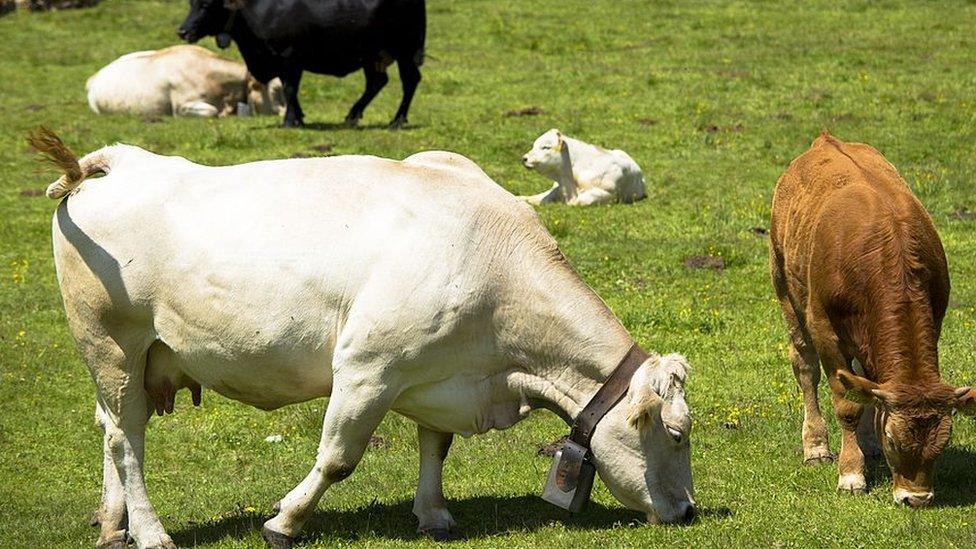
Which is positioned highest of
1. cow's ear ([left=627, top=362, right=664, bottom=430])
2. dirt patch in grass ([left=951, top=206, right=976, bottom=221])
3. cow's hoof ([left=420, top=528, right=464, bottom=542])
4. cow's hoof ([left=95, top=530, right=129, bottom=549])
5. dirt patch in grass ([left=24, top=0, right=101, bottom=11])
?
cow's ear ([left=627, top=362, right=664, bottom=430])

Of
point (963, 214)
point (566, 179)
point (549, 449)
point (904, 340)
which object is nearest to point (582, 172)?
point (566, 179)

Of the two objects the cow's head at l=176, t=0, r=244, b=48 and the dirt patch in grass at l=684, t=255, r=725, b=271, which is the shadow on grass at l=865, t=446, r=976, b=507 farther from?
the cow's head at l=176, t=0, r=244, b=48

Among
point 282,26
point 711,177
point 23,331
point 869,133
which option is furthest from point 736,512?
point 282,26

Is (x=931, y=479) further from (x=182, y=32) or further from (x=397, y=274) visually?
(x=182, y=32)

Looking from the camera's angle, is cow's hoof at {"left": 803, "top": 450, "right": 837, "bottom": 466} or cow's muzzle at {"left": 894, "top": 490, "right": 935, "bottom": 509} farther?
cow's hoof at {"left": 803, "top": 450, "right": 837, "bottom": 466}

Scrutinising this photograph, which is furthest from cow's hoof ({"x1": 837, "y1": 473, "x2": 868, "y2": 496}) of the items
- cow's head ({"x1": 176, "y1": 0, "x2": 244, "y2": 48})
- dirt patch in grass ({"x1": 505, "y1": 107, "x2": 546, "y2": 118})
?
cow's head ({"x1": 176, "y1": 0, "x2": 244, "y2": 48})

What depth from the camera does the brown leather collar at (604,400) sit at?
26.3 ft

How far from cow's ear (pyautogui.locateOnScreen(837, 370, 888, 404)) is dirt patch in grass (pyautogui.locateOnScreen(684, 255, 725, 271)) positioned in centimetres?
729

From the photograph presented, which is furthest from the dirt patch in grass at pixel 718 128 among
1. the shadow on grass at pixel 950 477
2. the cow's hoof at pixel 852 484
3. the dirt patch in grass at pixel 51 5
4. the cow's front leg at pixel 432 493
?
the dirt patch in grass at pixel 51 5

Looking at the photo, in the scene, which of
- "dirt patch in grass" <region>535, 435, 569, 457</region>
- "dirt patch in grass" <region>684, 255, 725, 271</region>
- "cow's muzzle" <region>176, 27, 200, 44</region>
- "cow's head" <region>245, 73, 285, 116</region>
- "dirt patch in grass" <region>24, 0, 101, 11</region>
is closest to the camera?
"dirt patch in grass" <region>535, 435, 569, 457</region>

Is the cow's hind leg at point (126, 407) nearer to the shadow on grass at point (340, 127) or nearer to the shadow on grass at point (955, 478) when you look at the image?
the shadow on grass at point (955, 478)

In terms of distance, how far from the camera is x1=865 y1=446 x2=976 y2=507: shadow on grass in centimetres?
874

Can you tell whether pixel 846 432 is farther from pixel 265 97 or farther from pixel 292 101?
pixel 265 97

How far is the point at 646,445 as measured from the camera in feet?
26.1
